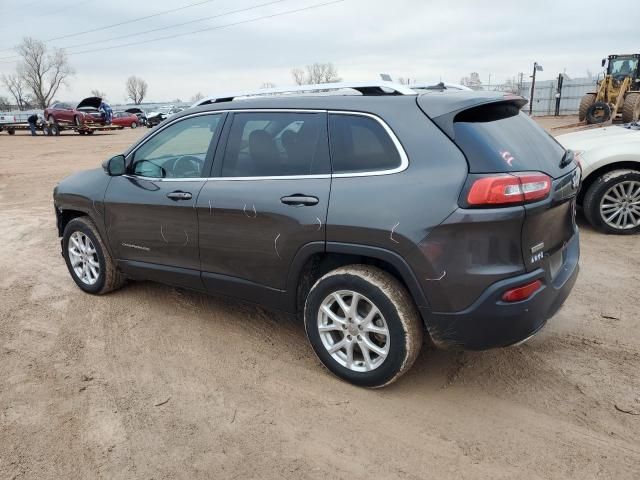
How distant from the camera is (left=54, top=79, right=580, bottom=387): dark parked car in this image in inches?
104

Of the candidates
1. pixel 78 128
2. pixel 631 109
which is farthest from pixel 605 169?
pixel 78 128

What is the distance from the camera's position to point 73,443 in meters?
2.76

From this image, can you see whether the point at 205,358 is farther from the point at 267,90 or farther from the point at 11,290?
the point at 11,290

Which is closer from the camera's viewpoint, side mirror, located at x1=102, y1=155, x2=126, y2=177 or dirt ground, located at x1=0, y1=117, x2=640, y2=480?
dirt ground, located at x1=0, y1=117, x2=640, y2=480

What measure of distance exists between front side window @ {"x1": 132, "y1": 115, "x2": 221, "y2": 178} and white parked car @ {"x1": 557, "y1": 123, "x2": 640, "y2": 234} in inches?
182

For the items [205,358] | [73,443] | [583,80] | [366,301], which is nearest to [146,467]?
[73,443]

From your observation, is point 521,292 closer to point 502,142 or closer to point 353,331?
point 502,142

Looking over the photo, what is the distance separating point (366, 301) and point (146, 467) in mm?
1449

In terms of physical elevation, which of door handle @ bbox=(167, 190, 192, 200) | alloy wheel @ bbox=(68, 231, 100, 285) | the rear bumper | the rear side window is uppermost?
the rear side window

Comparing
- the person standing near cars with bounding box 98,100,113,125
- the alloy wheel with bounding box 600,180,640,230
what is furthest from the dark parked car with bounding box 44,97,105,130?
the alloy wheel with bounding box 600,180,640,230

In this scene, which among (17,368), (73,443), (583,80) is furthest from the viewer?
(583,80)

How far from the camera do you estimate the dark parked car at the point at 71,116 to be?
30547mm

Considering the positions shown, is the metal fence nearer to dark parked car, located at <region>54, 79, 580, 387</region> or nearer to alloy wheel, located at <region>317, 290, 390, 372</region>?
dark parked car, located at <region>54, 79, 580, 387</region>

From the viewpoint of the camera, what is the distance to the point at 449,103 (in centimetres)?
287
